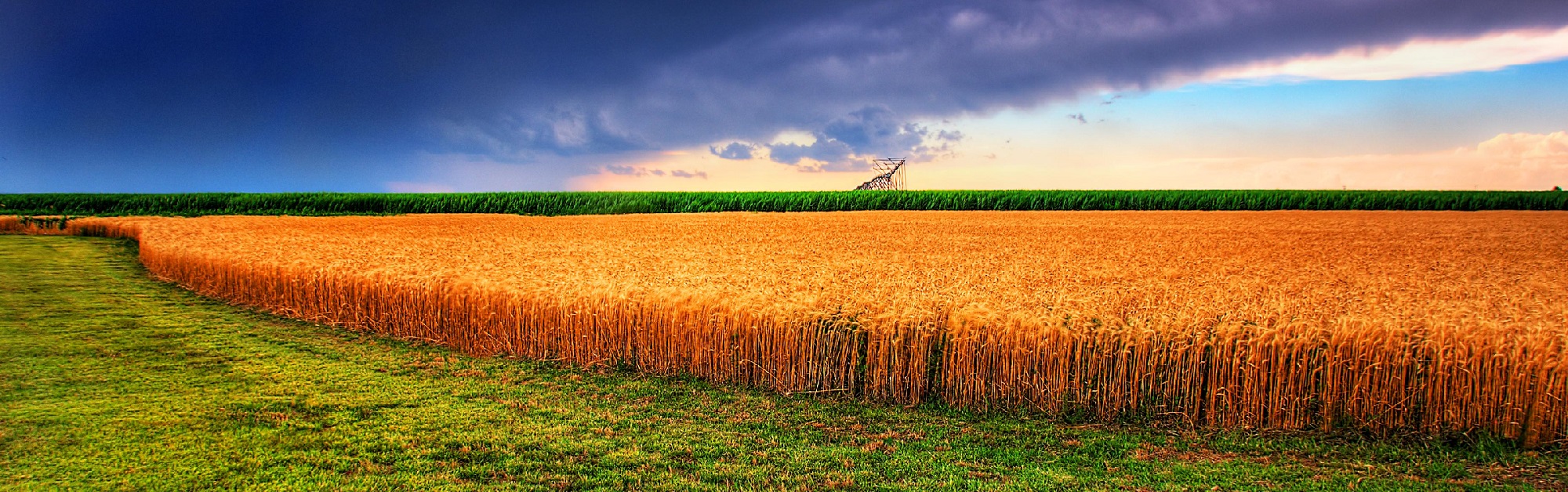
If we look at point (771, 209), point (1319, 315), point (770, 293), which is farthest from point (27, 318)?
point (771, 209)

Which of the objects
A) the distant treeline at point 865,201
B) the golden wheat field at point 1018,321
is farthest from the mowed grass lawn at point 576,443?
the distant treeline at point 865,201

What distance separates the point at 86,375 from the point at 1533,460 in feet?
36.6

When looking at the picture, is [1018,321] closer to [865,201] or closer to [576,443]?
[576,443]

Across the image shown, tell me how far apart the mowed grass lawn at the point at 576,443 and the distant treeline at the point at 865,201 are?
3643 centimetres

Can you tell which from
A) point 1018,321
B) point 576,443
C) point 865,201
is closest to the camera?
point 576,443

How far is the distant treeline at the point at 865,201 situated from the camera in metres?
42.7

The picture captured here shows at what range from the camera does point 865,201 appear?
4397cm

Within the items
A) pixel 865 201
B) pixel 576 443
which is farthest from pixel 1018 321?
pixel 865 201

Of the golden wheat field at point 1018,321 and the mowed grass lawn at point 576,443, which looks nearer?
the mowed grass lawn at point 576,443

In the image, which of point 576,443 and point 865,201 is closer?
point 576,443

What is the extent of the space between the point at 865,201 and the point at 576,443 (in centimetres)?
3912

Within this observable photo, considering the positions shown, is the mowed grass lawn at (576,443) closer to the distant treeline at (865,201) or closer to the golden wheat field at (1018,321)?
the golden wheat field at (1018,321)

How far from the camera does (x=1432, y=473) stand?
195 inches

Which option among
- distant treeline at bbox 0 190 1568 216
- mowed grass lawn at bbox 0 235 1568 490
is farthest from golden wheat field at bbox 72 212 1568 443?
distant treeline at bbox 0 190 1568 216
